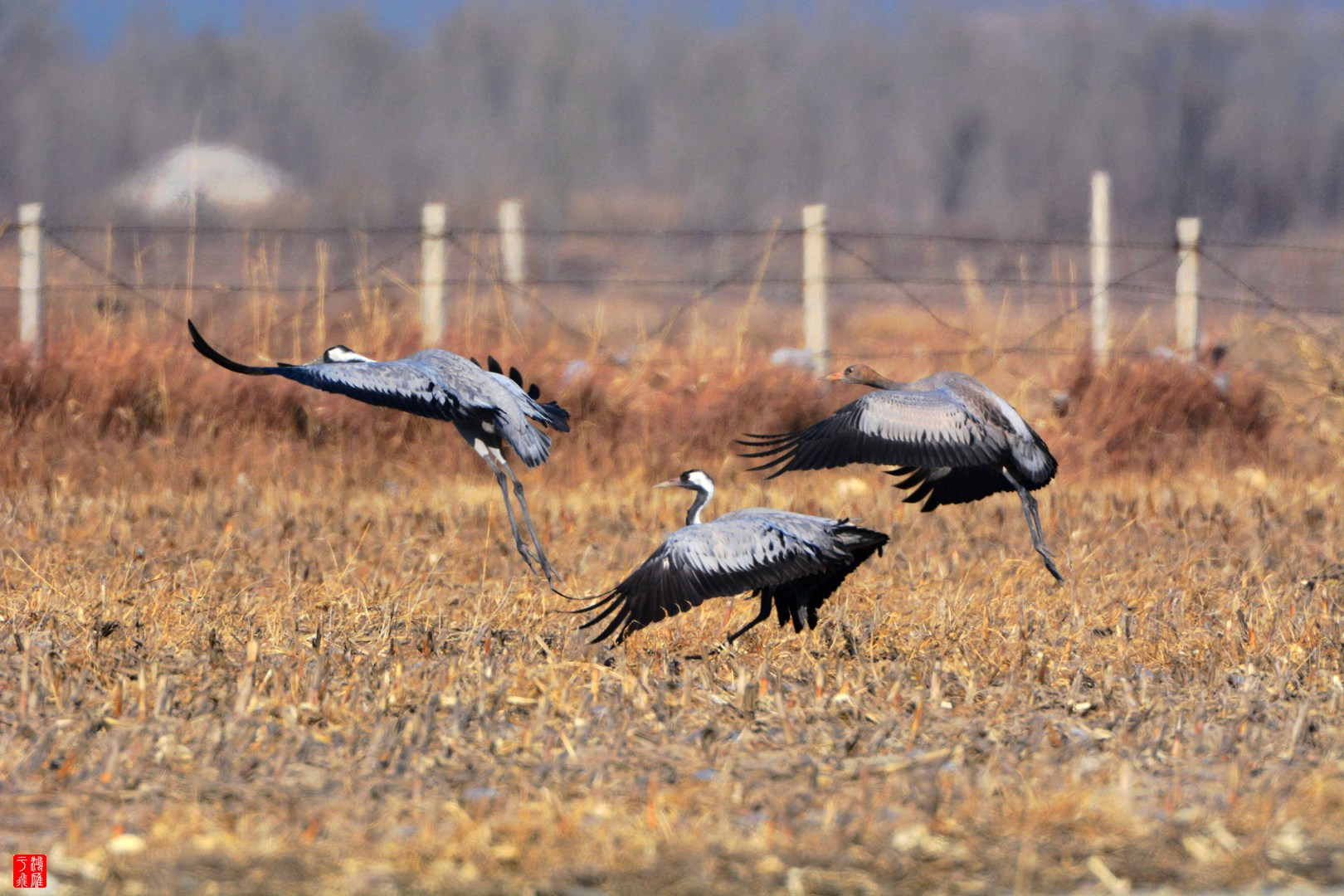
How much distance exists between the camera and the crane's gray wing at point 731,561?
506cm

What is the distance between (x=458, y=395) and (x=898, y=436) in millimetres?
1594

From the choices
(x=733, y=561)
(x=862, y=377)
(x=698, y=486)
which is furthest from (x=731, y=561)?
(x=862, y=377)

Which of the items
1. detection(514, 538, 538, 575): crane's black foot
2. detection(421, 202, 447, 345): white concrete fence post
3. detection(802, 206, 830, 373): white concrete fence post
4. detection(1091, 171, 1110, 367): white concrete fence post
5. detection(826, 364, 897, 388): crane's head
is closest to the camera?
detection(514, 538, 538, 575): crane's black foot

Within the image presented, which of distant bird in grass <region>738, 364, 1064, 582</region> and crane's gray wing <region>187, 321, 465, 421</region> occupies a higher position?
crane's gray wing <region>187, 321, 465, 421</region>

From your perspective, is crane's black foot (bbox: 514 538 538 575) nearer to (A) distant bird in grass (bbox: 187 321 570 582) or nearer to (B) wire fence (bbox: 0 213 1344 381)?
(A) distant bird in grass (bbox: 187 321 570 582)

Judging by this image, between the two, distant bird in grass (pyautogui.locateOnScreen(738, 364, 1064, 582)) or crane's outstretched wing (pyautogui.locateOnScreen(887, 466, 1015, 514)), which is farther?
crane's outstretched wing (pyautogui.locateOnScreen(887, 466, 1015, 514))

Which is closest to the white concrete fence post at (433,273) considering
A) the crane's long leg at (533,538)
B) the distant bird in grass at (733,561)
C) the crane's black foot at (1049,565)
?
the crane's long leg at (533,538)

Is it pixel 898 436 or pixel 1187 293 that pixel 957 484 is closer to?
pixel 898 436

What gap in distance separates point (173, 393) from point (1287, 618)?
19.2 feet

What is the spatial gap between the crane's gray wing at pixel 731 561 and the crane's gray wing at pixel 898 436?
0.60m

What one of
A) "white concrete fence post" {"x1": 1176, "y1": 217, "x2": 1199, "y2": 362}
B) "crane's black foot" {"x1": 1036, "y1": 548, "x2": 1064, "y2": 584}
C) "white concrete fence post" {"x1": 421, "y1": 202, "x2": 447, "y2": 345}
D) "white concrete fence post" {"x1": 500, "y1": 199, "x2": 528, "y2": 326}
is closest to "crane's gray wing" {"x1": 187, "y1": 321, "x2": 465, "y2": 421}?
"crane's black foot" {"x1": 1036, "y1": 548, "x2": 1064, "y2": 584}

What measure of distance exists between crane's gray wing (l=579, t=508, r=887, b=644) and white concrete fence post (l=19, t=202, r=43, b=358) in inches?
228

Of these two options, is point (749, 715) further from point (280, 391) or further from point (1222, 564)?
point (280, 391)

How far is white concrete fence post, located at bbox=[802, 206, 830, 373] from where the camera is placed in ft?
34.8
